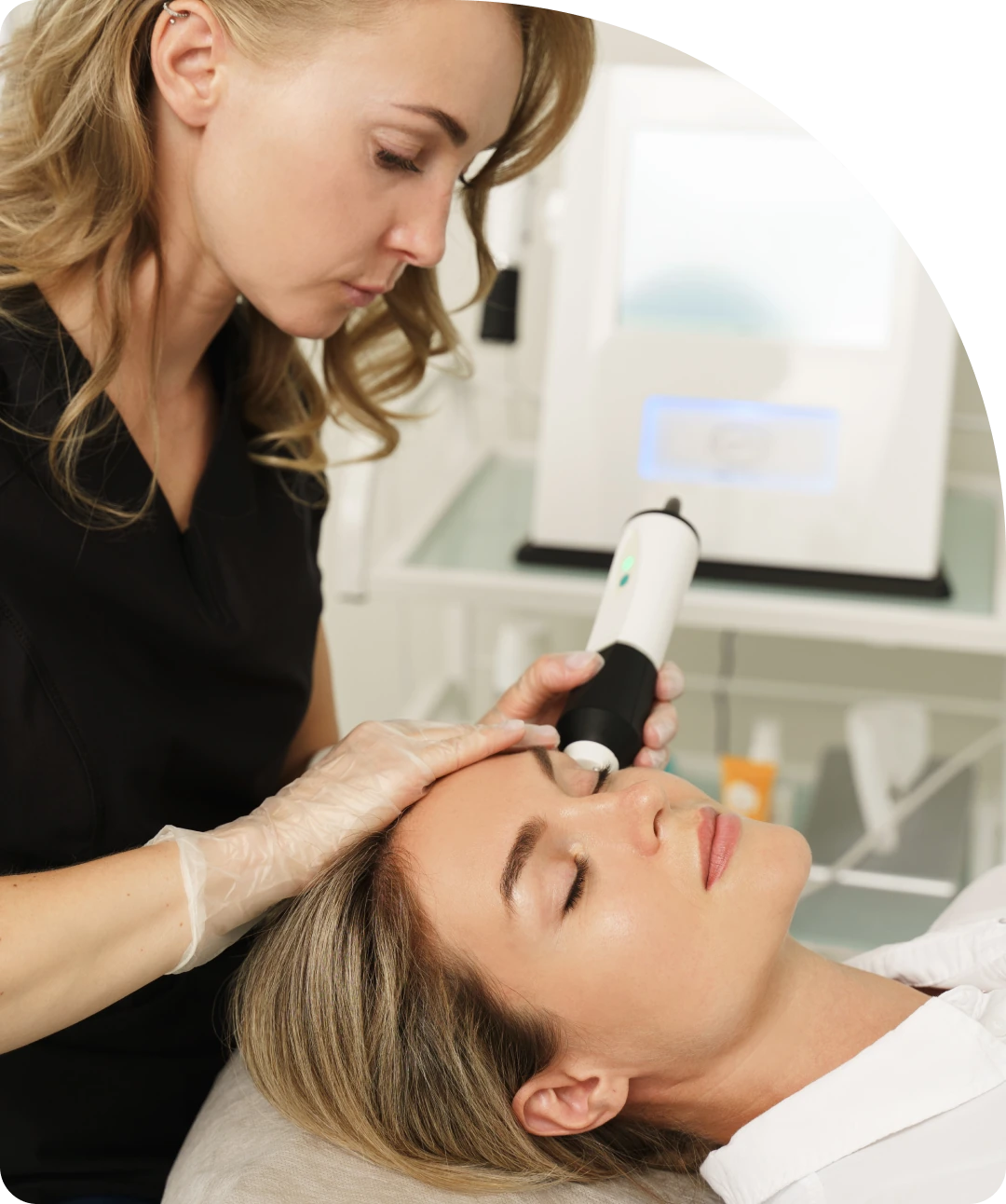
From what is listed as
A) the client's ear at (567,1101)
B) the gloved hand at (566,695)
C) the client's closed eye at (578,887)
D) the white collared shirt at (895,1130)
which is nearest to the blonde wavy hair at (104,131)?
the gloved hand at (566,695)

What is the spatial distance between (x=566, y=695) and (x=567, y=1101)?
16.6 inches

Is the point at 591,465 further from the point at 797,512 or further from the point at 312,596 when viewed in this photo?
the point at 312,596

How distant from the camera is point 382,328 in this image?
145 cm

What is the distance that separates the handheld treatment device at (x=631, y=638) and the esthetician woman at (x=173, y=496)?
4cm

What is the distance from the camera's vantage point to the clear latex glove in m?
1.02

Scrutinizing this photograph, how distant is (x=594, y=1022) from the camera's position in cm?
105

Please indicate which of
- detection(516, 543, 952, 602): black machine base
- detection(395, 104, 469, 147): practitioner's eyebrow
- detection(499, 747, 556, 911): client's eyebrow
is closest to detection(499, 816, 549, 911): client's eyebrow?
detection(499, 747, 556, 911): client's eyebrow

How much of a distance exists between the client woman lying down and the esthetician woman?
0.08 metres

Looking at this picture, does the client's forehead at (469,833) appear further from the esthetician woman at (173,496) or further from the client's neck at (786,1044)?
the client's neck at (786,1044)

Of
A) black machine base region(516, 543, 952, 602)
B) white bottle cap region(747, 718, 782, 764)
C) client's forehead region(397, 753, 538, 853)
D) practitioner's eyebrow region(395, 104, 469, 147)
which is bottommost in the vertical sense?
white bottle cap region(747, 718, 782, 764)

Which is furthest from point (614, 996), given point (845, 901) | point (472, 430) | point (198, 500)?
point (472, 430)

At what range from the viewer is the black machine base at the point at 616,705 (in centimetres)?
124

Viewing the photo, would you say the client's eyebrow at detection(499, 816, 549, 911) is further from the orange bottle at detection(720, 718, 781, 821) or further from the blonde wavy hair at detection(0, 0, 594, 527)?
the orange bottle at detection(720, 718, 781, 821)

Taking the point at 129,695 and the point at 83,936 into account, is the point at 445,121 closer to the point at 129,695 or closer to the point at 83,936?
the point at 129,695
